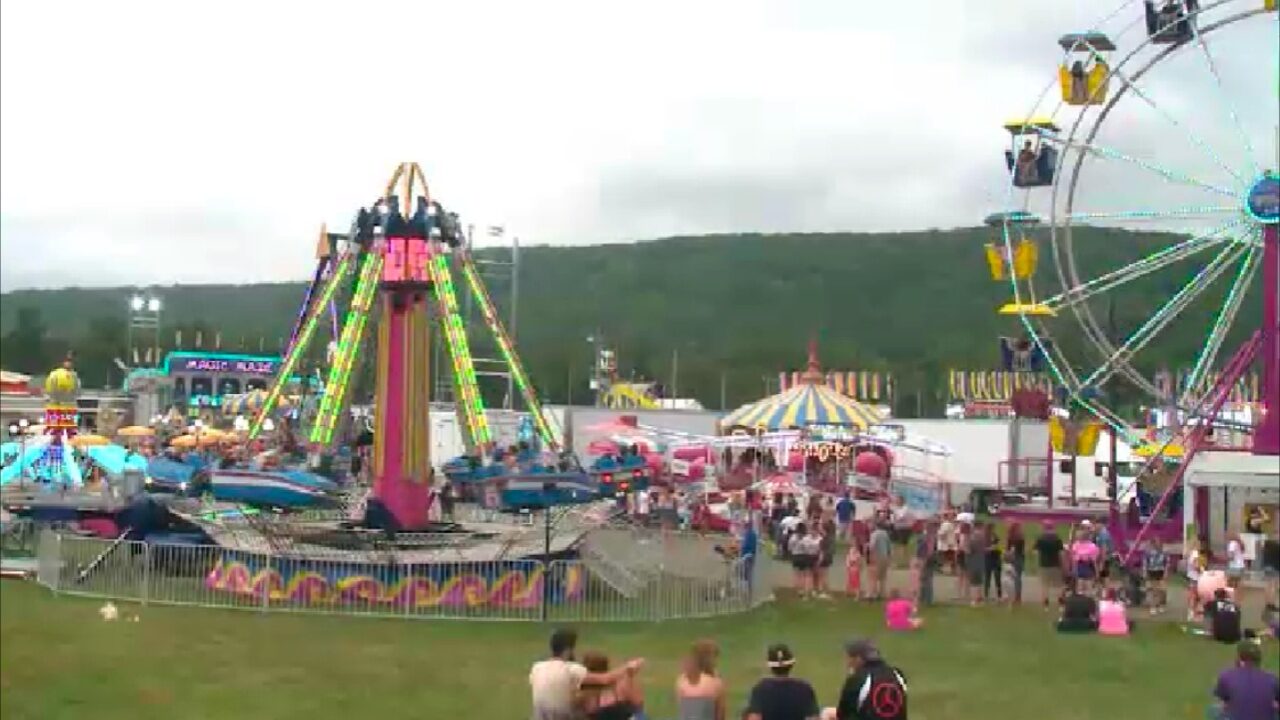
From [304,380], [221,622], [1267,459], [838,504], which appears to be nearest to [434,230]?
[304,380]

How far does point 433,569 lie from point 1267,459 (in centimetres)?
1516

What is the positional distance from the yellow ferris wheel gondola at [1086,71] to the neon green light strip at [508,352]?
36.9 feet

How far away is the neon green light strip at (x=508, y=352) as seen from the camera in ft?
74.9

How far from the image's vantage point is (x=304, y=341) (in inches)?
913

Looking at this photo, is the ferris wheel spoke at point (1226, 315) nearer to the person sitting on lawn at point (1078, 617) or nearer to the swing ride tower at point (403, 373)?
the person sitting on lawn at point (1078, 617)

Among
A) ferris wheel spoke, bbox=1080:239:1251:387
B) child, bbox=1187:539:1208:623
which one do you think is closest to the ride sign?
ferris wheel spoke, bbox=1080:239:1251:387

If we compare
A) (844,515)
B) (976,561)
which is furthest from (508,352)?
(844,515)

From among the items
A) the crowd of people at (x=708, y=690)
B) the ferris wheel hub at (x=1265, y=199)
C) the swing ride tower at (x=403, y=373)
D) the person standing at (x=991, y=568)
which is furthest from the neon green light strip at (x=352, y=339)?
the ferris wheel hub at (x=1265, y=199)

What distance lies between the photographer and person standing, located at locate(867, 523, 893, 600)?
21.0 m

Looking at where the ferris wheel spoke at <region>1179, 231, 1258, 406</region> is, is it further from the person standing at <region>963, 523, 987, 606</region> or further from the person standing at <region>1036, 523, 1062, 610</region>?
the person standing at <region>963, 523, 987, 606</region>

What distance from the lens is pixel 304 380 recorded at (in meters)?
26.0

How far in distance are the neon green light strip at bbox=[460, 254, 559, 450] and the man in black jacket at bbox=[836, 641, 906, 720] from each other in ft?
48.3

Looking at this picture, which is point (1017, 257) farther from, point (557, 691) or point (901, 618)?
point (557, 691)

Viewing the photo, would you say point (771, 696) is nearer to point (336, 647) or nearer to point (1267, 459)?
point (336, 647)
